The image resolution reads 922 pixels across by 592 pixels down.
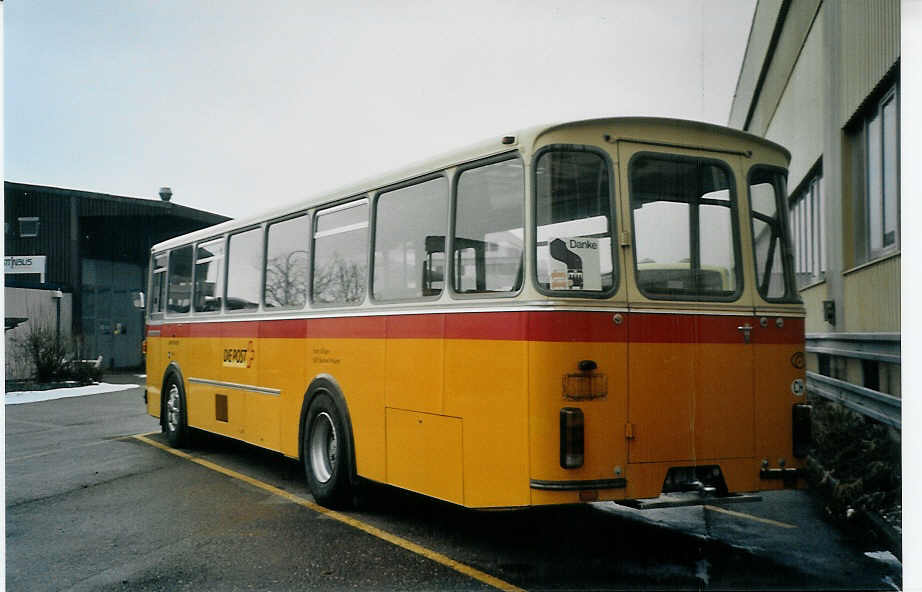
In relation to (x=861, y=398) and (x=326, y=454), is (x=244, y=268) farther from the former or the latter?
(x=861, y=398)

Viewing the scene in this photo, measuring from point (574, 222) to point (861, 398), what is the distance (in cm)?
338

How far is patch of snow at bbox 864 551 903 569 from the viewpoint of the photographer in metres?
5.78

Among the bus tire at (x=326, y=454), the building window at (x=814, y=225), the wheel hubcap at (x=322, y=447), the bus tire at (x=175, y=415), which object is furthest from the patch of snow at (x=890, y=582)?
the bus tire at (x=175, y=415)

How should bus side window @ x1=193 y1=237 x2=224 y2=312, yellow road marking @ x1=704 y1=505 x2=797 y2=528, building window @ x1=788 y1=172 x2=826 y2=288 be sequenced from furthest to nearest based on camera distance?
bus side window @ x1=193 y1=237 x2=224 y2=312, building window @ x1=788 y1=172 x2=826 y2=288, yellow road marking @ x1=704 y1=505 x2=797 y2=528

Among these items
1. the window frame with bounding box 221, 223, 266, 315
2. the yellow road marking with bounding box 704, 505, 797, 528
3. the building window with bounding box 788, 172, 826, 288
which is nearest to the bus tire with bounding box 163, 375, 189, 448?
the window frame with bounding box 221, 223, 266, 315

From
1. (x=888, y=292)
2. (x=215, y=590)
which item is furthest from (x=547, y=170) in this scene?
(x=888, y=292)

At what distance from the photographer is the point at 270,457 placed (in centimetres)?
1059

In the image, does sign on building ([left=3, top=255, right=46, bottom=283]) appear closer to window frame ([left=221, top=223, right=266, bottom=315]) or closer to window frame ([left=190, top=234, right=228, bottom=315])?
window frame ([left=190, top=234, right=228, bottom=315])

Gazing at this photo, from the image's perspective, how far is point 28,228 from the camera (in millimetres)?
8406

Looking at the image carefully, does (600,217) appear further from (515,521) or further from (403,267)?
(515,521)

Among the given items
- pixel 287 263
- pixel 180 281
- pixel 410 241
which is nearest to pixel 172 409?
pixel 180 281

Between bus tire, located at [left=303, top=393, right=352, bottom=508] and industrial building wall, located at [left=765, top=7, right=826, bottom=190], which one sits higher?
industrial building wall, located at [left=765, top=7, right=826, bottom=190]

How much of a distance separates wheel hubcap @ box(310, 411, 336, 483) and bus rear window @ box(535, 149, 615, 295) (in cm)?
309
